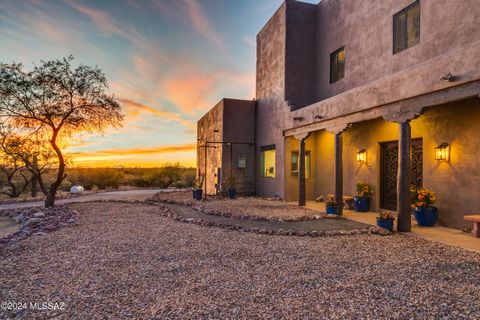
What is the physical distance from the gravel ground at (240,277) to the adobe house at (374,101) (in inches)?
88.0

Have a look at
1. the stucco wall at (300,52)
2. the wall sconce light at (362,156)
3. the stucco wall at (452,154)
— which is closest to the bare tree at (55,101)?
the stucco wall at (300,52)

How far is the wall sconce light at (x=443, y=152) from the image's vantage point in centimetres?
644

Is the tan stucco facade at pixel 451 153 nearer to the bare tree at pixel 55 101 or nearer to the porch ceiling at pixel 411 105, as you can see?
the porch ceiling at pixel 411 105

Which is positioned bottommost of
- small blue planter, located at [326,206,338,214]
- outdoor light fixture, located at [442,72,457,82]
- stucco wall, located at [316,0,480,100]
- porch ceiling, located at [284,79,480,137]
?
small blue planter, located at [326,206,338,214]

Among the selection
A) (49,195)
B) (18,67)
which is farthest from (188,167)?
(18,67)

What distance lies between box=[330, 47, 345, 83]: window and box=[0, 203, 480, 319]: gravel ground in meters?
6.68

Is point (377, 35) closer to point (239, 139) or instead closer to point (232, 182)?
point (239, 139)

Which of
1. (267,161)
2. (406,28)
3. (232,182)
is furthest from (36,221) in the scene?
(406,28)

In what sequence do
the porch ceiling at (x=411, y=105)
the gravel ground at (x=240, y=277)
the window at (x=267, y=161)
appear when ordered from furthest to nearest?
the window at (x=267, y=161), the porch ceiling at (x=411, y=105), the gravel ground at (x=240, y=277)

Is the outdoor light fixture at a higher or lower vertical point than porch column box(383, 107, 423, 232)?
higher

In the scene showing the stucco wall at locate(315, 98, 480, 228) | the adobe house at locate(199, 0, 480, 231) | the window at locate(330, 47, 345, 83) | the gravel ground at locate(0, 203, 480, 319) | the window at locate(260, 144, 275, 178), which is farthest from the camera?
the window at locate(260, 144, 275, 178)

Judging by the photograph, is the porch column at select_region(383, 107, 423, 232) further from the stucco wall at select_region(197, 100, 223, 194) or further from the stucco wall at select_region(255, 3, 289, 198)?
the stucco wall at select_region(197, 100, 223, 194)

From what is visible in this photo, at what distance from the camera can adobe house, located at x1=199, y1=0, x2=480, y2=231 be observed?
5.82 m

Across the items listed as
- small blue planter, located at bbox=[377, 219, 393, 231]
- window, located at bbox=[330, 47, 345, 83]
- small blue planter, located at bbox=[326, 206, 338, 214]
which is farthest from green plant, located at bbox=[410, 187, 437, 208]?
window, located at bbox=[330, 47, 345, 83]
